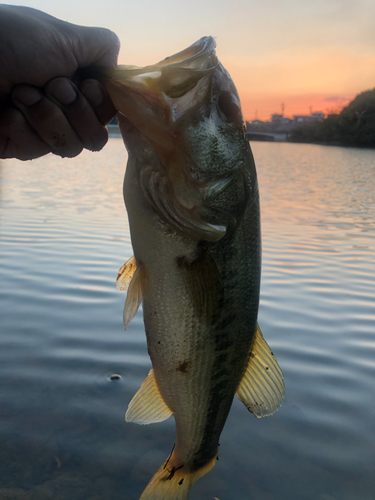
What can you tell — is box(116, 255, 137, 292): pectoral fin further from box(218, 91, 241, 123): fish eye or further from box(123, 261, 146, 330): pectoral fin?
box(218, 91, 241, 123): fish eye

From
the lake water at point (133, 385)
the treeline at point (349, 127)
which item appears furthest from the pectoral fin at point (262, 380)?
the treeline at point (349, 127)

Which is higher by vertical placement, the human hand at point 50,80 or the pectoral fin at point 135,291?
the human hand at point 50,80

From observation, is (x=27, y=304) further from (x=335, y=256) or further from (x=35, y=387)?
(x=335, y=256)

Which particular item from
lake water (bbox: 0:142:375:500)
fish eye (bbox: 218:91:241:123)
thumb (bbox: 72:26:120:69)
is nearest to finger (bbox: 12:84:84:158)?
thumb (bbox: 72:26:120:69)

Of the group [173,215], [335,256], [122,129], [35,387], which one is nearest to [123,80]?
[122,129]

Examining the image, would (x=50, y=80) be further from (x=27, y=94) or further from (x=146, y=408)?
(x=146, y=408)

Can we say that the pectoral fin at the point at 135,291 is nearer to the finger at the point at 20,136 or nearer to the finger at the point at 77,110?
the finger at the point at 77,110

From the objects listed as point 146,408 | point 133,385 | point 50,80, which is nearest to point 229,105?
point 50,80
